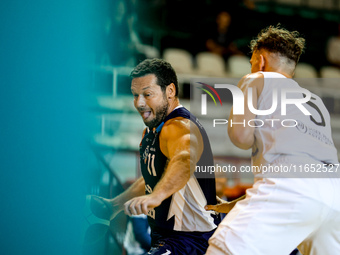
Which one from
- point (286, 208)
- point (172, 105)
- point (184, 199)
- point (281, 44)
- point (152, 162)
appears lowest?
point (184, 199)

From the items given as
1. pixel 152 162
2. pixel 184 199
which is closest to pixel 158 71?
pixel 152 162

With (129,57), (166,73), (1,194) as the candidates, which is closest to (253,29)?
(129,57)

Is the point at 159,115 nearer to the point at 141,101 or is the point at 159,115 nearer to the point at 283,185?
the point at 141,101

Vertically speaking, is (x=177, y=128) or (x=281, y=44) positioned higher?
(x=281, y=44)

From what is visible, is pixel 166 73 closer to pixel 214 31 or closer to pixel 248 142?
pixel 248 142

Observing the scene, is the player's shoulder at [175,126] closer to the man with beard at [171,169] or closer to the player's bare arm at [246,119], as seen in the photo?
the man with beard at [171,169]

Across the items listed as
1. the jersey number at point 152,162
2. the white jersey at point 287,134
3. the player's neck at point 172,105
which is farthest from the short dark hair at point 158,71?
the white jersey at point 287,134

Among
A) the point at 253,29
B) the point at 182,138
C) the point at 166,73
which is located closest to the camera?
the point at 182,138

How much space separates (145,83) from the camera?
8.27 feet

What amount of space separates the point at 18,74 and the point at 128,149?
1.71 metres

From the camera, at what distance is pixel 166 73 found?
2572 mm

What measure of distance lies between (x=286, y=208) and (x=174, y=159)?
643 mm

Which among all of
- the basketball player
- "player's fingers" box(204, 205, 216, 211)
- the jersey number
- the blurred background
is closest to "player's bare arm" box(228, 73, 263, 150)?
the basketball player

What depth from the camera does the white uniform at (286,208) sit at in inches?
73.0
